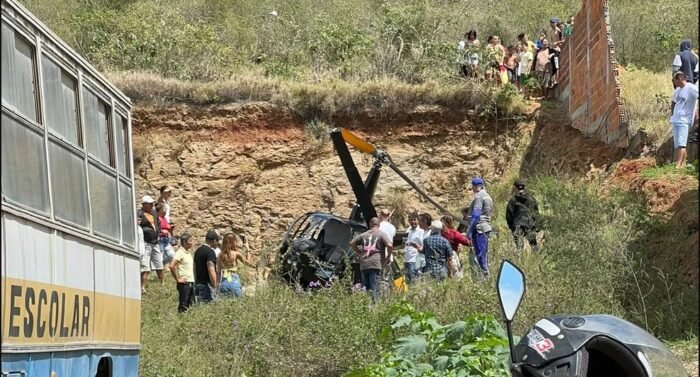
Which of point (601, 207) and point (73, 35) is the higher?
point (73, 35)

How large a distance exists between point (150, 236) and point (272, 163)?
1027 centimetres

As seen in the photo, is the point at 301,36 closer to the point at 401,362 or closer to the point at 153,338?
the point at 153,338

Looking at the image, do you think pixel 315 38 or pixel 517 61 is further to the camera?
pixel 315 38

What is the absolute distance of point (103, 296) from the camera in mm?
9391

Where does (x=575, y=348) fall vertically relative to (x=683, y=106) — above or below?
below

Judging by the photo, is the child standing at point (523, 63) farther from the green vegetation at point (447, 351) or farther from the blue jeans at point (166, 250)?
the green vegetation at point (447, 351)

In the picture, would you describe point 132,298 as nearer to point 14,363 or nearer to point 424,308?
point 14,363

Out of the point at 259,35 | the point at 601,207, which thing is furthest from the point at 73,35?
the point at 601,207

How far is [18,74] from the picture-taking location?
23.5 feet

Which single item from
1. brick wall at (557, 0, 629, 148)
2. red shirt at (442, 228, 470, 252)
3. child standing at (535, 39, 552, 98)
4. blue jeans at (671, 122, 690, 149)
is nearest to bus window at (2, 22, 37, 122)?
red shirt at (442, 228, 470, 252)

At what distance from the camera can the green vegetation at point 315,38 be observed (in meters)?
29.9

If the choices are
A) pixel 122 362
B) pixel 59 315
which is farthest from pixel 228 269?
pixel 59 315

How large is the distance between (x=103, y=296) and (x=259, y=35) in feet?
82.1

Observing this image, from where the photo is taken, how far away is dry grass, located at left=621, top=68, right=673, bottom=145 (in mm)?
21859
